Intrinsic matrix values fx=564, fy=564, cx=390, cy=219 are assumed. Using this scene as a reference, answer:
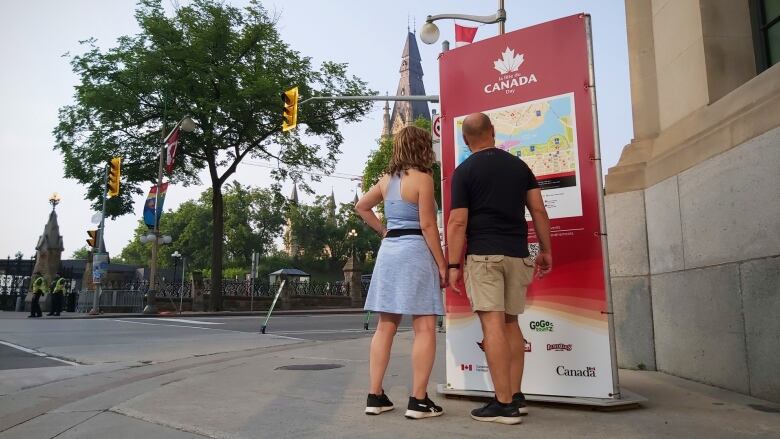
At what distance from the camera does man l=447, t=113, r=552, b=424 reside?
345cm

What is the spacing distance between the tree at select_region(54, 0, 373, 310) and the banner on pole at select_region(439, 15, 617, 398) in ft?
76.0

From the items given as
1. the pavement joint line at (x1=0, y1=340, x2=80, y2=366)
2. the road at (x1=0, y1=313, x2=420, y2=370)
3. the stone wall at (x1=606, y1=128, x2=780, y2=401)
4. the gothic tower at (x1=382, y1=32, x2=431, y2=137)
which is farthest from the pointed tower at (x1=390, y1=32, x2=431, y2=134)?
the stone wall at (x1=606, y1=128, x2=780, y2=401)

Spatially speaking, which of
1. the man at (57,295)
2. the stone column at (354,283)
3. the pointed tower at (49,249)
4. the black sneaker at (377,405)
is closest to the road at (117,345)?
the black sneaker at (377,405)

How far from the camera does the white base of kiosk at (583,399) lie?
3736 mm

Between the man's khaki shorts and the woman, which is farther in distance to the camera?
the woman

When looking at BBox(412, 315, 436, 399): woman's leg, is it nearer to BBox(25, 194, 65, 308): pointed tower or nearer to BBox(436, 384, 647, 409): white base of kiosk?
BBox(436, 384, 647, 409): white base of kiosk

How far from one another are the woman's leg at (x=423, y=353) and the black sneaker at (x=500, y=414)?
0.38 m

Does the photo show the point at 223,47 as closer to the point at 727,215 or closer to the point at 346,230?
the point at 727,215

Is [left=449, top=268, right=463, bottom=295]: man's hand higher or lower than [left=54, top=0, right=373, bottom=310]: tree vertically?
lower

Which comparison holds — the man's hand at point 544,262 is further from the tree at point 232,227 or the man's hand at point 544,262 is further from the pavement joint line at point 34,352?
the tree at point 232,227

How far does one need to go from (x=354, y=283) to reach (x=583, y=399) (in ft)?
129

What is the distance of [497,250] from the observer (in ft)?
11.6

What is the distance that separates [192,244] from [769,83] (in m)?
74.8

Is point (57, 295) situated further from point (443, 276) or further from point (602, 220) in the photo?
point (602, 220)
